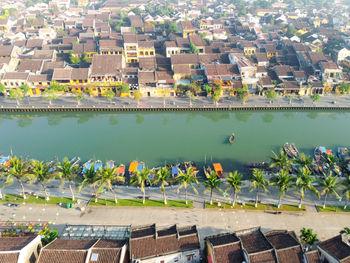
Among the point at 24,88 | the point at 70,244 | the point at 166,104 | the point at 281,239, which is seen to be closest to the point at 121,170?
the point at 70,244

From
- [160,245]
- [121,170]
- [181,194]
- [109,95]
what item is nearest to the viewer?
[160,245]

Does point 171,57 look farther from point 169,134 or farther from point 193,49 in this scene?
point 169,134

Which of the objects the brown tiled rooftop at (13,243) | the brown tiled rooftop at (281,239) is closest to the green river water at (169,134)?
the brown tiled rooftop at (281,239)

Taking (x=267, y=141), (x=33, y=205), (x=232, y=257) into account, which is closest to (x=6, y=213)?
(x=33, y=205)

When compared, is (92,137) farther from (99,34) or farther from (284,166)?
(99,34)

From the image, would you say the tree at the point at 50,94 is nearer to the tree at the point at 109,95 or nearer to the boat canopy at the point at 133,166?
the tree at the point at 109,95

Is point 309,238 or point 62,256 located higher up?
point 309,238

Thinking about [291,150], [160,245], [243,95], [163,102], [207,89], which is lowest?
[160,245]
